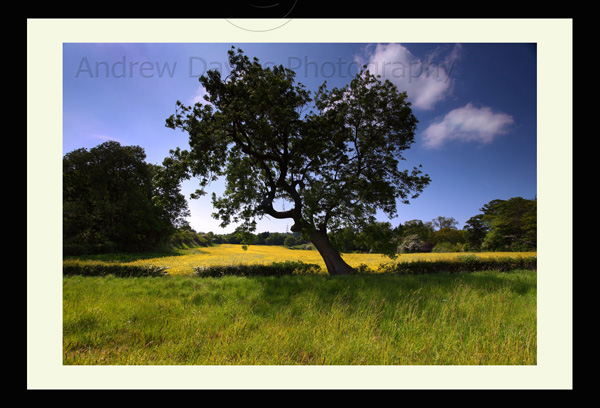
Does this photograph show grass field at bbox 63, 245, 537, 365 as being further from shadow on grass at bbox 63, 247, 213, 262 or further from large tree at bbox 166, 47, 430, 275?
shadow on grass at bbox 63, 247, 213, 262

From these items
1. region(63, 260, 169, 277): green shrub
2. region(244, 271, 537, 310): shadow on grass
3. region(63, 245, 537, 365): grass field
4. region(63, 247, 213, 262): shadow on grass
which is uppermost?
region(63, 245, 537, 365): grass field

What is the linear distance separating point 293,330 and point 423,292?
3.93m

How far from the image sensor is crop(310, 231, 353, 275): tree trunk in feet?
Answer: 30.8

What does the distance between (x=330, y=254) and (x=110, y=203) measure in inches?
944

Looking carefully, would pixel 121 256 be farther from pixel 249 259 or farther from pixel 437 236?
pixel 437 236

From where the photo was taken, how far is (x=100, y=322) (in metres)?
3.06

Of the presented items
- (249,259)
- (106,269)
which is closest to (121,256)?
(106,269)

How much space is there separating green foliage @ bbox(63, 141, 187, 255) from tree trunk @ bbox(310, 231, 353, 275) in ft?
47.4

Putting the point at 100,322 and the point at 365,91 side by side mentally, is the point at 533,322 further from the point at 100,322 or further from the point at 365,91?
the point at 365,91

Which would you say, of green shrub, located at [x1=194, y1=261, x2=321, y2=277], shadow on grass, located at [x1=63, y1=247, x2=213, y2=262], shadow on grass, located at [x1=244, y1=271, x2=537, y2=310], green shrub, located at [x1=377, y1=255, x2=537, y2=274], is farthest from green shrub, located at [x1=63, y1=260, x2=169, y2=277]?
green shrub, located at [x1=377, y1=255, x2=537, y2=274]

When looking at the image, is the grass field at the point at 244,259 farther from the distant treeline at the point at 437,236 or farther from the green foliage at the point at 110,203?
the green foliage at the point at 110,203

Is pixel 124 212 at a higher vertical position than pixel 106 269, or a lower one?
higher

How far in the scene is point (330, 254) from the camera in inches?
377
